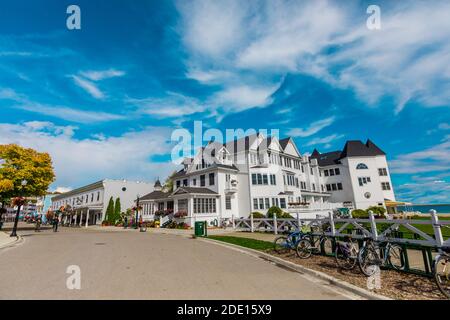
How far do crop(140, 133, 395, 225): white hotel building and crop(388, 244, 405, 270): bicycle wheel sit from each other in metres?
22.3

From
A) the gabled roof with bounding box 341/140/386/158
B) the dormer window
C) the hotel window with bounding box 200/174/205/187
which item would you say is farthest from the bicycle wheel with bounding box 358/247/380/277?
the gabled roof with bounding box 341/140/386/158

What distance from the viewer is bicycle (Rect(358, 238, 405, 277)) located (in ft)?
22.8

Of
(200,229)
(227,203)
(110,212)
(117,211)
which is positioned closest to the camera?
(200,229)

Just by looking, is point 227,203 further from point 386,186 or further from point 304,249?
point 386,186

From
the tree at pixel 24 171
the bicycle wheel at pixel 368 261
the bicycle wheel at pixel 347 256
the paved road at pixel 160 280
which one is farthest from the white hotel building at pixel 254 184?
the bicycle wheel at pixel 368 261

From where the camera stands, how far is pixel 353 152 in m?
45.4

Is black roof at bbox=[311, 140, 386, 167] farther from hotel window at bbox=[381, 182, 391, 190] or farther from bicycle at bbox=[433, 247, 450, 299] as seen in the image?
bicycle at bbox=[433, 247, 450, 299]

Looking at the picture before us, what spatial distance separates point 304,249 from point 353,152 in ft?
137

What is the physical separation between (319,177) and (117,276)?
46.5m

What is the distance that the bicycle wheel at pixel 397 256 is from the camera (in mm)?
7190

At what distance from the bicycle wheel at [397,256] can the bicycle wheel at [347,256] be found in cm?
104

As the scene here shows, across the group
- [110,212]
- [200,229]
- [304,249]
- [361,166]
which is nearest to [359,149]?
[361,166]

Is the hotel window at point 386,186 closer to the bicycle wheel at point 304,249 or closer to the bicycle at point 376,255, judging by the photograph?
the bicycle wheel at point 304,249
